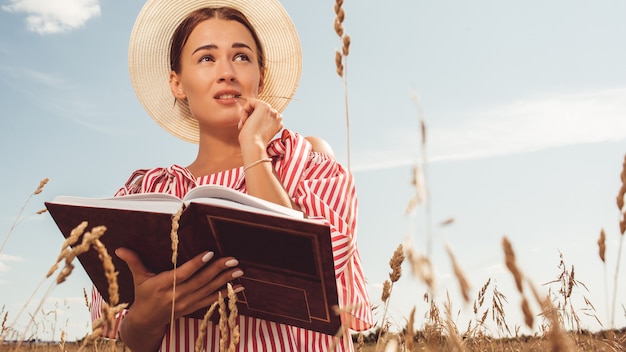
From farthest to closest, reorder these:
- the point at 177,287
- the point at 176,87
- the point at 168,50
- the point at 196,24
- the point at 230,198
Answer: the point at 168,50
the point at 176,87
the point at 196,24
the point at 177,287
the point at 230,198

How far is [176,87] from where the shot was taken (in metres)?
3.54

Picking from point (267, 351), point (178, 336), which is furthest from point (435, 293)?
point (178, 336)

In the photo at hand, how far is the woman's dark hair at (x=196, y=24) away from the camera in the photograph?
3.35 metres

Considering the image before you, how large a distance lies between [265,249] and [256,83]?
4.80 ft

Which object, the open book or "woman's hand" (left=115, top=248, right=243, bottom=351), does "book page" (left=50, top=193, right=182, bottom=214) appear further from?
"woman's hand" (left=115, top=248, right=243, bottom=351)

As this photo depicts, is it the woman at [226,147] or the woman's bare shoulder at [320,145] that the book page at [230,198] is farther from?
the woman's bare shoulder at [320,145]

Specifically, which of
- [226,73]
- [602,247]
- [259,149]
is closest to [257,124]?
[259,149]

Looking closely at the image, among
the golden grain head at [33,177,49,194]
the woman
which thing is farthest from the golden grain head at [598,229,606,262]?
the golden grain head at [33,177,49,194]

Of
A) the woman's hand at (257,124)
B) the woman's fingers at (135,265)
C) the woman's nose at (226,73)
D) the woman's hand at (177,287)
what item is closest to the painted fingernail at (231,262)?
the woman's hand at (177,287)

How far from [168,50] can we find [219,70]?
0.88m

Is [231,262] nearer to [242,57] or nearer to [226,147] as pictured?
[226,147]

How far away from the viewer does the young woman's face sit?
301cm

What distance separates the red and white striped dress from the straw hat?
0.95 meters

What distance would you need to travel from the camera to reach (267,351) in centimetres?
245
